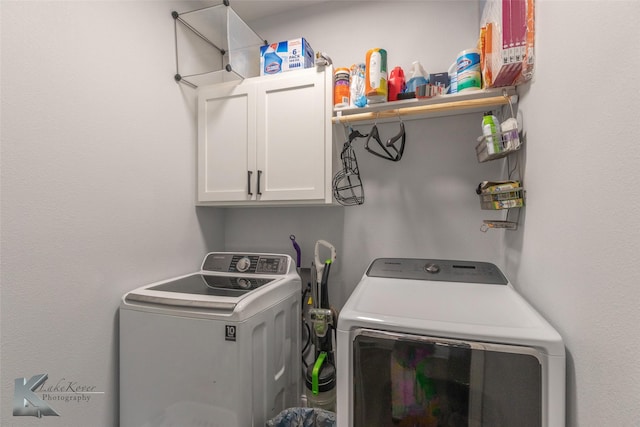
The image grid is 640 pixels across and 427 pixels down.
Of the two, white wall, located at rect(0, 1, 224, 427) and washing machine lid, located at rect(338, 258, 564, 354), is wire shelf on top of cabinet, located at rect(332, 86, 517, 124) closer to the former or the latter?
washing machine lid, located at rect(338, 258, 564, 354)

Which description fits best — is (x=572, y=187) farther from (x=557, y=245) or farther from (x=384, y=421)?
(x=384, y=421)

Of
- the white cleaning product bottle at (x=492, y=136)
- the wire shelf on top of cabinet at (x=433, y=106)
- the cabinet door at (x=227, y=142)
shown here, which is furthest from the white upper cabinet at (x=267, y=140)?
the white cleaning product bottle at (x=492, y=136)

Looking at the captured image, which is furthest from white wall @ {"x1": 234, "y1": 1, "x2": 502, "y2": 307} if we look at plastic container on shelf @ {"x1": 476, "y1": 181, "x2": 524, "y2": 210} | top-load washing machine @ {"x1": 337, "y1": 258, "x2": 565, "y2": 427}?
top-load washing machine @ {"x1": 337, "y1": 258, "x2": 565, "y2": 427}

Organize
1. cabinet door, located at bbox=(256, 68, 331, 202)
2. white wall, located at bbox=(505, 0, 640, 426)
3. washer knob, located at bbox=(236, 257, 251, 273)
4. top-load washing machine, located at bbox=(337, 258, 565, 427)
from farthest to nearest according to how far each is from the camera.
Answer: washer knob, located at bbox=(236, 257, 251, 273) → cabinet door, located at bbox=(256, 68, 331, 202) → top-load washing machine, located at bbox=(337, 258, 565, 427) → white wall, located at bbox=(505, 0, 640, 426)

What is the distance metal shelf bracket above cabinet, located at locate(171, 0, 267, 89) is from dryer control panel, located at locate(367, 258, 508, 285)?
56.8 inches

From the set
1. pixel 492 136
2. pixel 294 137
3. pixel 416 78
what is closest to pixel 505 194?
pixel 492 136

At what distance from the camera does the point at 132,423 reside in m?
1.24

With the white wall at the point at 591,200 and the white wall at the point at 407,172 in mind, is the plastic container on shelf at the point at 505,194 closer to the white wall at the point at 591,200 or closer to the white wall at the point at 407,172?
the white wall at the point at 591,200

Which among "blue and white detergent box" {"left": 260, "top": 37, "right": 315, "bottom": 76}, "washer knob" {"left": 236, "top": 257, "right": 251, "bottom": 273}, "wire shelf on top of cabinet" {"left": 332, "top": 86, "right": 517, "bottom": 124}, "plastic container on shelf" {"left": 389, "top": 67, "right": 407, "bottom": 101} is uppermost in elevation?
"blue and white detergent box" {"left": 260, "top": 37, "right": 315, "bottom": 76}

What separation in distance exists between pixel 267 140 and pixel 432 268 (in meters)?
1.17

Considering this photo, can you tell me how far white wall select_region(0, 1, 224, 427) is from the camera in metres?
0.99

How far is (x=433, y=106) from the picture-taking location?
1373 millimetres

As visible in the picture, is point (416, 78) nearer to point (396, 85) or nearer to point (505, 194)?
point (396, 85)

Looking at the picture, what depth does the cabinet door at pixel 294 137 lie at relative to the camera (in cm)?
152
